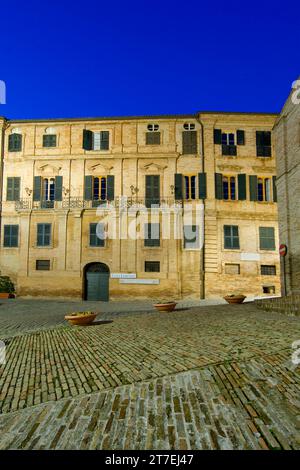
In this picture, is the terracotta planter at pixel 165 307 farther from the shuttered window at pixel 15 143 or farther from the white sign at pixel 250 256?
the shuttered window at pixel 15 143

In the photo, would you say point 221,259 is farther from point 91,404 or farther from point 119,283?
point 91,404

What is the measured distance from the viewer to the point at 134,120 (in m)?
23.0

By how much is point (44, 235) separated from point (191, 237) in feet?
35.1

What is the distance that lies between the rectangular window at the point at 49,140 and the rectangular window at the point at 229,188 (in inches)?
521

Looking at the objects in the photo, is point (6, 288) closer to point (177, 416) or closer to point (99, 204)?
point (99, 204)

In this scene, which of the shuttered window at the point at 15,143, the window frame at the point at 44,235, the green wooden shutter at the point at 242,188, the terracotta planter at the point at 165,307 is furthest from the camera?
the shuttered window at the point at 15,143

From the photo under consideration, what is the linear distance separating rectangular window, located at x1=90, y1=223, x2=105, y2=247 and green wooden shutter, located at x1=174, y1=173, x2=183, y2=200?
5866 millimetres

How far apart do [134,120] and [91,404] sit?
21884 millimetres

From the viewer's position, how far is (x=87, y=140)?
2291 centimetres

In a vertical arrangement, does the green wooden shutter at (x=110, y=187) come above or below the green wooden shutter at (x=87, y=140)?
below

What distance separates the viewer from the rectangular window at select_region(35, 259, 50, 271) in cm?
2200

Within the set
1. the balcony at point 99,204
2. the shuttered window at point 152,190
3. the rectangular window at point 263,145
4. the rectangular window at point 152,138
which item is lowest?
the balcony at point 99,204

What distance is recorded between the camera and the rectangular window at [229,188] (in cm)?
2203

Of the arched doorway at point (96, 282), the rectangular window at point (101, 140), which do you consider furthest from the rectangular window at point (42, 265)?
the rectangular window at point (101, 140)
